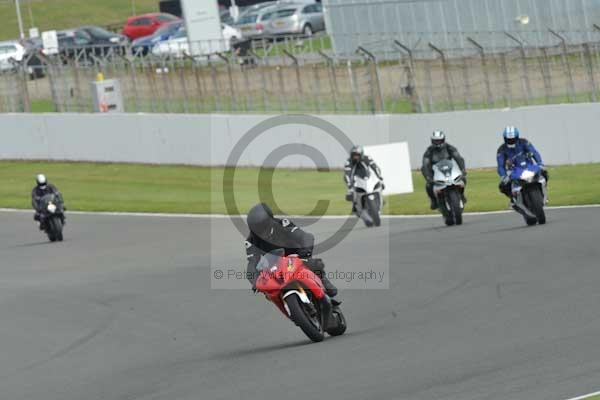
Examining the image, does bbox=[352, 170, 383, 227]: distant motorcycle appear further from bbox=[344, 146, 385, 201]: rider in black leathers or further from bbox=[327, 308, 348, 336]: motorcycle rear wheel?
bbox=[327, 308, 348, 336]: motorcycle rear wheel

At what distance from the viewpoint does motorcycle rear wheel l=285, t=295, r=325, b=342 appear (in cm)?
1188

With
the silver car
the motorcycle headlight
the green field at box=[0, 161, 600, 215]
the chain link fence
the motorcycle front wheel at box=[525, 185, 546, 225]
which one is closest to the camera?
the motorcycle headlight

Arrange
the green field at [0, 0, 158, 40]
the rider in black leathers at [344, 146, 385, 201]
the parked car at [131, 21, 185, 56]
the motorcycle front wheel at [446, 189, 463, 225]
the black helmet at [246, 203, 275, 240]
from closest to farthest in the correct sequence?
the black helmet at [246, 203, 275, 240] → the motorcycle front wheel at [446, 189, 463, 225] → the rider in black leathers at [344, 146, 385, 201] → the parked car at [131, 21, 185, 56] → the green field at [0, 0, 158, 40]

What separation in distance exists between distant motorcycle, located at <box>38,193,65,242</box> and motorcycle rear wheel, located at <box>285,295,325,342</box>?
1469 cm

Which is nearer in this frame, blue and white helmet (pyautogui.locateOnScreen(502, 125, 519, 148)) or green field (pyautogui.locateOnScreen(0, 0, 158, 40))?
blue and white helmet (pyautogui.locateOnScreen(502, 125, 519, 148))

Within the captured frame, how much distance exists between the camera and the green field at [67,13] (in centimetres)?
7938

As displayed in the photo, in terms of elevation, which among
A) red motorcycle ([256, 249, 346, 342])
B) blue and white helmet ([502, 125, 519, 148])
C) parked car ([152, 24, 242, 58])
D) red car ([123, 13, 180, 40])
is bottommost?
red motorcycle ([256, 249, 346, 342])

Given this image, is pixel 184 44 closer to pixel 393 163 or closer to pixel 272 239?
pixel 393 163

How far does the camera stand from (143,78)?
39656 millimetres

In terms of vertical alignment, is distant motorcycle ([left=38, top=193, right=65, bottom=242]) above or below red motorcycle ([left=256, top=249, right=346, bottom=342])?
above

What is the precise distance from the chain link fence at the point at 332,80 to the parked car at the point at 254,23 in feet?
43.9

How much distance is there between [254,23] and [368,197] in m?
36.8

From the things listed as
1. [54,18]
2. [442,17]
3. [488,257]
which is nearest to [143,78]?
[442,17]

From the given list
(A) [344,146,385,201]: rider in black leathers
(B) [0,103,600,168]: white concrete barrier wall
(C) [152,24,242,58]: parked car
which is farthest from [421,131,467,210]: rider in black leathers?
(C) [152,24,242,58]: parked car
